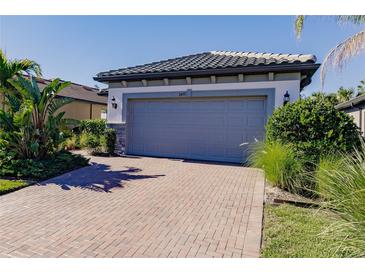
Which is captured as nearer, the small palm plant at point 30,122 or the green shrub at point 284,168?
the green shrub at point 284,168

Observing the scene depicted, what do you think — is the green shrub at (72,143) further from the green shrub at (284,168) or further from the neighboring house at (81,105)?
the green shrub at (284,168)

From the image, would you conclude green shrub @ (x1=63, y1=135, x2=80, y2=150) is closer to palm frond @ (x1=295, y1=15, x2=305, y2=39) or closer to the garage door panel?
the garage door panel

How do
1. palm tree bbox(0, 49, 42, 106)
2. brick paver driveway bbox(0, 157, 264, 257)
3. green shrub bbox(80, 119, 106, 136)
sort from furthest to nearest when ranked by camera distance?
green shrub bbox(80, 119, 106, 136) < palm tree bbox(0, 49, 42, 106) < brick paver driveway bbox(0, 157, 264, 257)

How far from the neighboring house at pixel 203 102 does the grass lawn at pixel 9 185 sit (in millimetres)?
5546

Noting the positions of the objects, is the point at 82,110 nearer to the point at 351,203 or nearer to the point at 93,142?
the point at 93,142

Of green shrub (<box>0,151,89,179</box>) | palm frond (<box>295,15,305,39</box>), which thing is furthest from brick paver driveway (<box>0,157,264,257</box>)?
palm frond (<box>295,15,305,39</box>)

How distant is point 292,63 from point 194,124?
4354 millimetres

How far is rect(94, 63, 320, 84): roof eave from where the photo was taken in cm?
866

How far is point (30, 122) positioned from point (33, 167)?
153cm

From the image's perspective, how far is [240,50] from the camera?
12289 millimetres

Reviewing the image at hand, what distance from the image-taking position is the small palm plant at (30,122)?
24.7 feet

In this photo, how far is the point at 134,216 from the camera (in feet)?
14.4

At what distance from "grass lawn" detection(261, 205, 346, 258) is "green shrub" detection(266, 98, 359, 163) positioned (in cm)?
165

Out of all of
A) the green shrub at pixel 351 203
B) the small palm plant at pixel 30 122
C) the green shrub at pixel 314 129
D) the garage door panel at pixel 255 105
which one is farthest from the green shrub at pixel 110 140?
the green shrub at pixel 351 203
